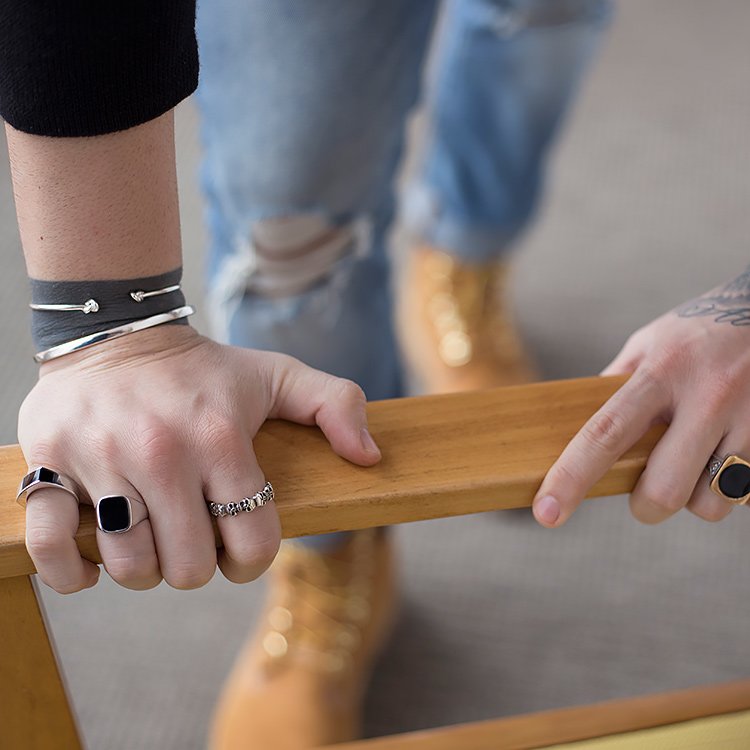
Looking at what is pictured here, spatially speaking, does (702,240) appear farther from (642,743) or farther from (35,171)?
(35,171)

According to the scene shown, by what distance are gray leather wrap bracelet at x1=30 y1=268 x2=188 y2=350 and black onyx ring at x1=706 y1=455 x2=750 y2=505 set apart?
1.01 ft

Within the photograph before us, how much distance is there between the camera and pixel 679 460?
50cm

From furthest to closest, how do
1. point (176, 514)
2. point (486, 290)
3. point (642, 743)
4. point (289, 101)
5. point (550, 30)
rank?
point (486, 290) < point (550, 30) < point (289, 101) < point (642, 743) < point (176, 514)

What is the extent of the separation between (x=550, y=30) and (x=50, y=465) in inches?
32.9

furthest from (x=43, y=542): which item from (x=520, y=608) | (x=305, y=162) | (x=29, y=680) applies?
(x=520, y=608)

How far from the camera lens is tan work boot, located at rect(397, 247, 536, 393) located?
1.33 m

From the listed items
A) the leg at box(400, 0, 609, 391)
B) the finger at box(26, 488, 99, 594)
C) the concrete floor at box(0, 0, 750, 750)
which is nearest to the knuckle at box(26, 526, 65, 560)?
the finger at box(26, 488, 99, 594)

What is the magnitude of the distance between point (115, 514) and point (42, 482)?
4 centimetres

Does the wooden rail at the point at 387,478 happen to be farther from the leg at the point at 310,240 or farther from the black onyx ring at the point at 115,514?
the leg at the point at 310,240

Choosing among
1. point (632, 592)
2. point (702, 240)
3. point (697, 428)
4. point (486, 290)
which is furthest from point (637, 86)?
point (697, 428)

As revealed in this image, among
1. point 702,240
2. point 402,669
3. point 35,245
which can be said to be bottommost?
point 402,669

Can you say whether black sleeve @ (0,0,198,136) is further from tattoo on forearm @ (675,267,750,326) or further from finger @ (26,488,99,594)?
tattoo on forearm @ (675,267,750,326)

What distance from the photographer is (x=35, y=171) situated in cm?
48

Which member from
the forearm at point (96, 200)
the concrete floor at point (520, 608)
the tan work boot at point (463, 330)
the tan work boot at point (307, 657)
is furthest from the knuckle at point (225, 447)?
the tan work boot at point (463, 330)
